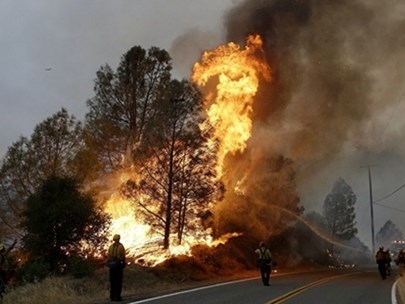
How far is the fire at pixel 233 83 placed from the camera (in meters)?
35.8

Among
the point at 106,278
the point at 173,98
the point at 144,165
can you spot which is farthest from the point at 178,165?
the point at 106,278

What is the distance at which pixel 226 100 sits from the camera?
3597 centimetres

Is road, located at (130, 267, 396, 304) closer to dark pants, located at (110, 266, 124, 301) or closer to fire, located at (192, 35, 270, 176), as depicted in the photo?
dark pants, located at (110, 266, 124, 301)

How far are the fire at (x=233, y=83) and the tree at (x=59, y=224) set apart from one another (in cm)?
1132

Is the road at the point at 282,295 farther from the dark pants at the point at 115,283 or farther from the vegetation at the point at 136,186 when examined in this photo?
the vegetation at the point at 136,186

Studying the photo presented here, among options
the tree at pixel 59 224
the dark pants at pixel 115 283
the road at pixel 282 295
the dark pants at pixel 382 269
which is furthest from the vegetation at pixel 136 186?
the dark pants at pixel 382 269

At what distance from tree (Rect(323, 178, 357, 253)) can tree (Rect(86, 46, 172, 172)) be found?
171ft

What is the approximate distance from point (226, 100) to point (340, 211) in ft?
181

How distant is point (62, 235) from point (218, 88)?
15.6 metres

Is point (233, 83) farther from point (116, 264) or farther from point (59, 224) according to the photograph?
point (116, 264)

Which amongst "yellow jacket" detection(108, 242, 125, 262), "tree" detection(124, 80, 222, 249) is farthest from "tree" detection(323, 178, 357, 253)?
"yellow jacket" detection(108, 242, 125, 262)

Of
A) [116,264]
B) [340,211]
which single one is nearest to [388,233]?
[340,211]

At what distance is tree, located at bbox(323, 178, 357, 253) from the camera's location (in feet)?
278

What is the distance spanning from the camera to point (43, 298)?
16.8 m
